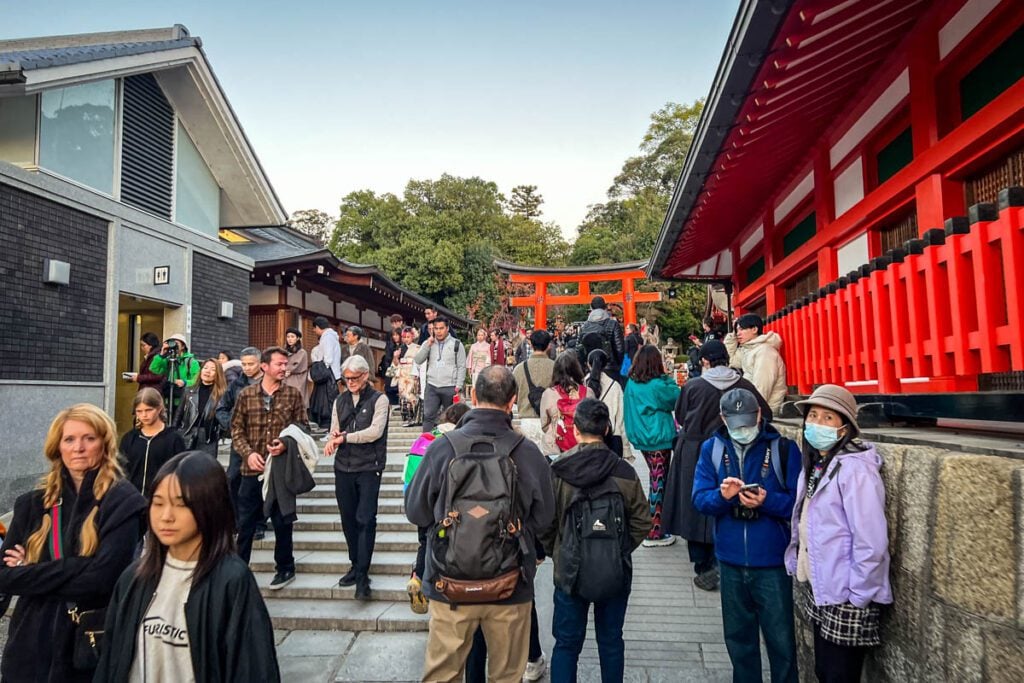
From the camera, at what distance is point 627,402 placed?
574 cm

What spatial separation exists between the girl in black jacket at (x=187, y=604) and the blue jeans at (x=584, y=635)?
162cm

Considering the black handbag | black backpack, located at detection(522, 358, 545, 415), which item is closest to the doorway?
black backpack, located at detection(522, 358, 545, 415)

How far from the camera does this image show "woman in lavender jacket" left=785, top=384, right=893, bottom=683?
2.52 m

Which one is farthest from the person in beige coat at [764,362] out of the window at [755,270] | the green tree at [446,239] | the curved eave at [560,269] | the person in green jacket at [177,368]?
the green tree at [446,239]

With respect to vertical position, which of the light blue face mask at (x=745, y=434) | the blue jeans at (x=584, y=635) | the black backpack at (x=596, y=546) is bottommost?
the blue jeans at (x=584, y=635)

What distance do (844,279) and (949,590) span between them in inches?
102

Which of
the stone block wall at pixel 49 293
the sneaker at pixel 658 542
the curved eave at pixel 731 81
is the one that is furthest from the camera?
the stone block wall at pixel 49 293

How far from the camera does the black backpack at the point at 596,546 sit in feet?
10.1

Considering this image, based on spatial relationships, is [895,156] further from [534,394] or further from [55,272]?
[55,272]

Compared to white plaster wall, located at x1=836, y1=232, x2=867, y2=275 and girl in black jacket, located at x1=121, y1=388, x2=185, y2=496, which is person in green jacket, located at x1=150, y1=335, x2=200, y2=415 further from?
white plaster wall, located at x1=836, y1=232, x2=867, y2=275

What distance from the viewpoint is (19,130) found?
768 centimetres

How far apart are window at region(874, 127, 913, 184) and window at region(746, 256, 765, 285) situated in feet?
12.2

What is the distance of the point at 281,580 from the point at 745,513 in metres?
4.00

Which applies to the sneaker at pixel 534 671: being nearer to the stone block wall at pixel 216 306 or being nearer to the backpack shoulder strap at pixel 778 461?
the backpack shoulder strap at pixel 778 461
